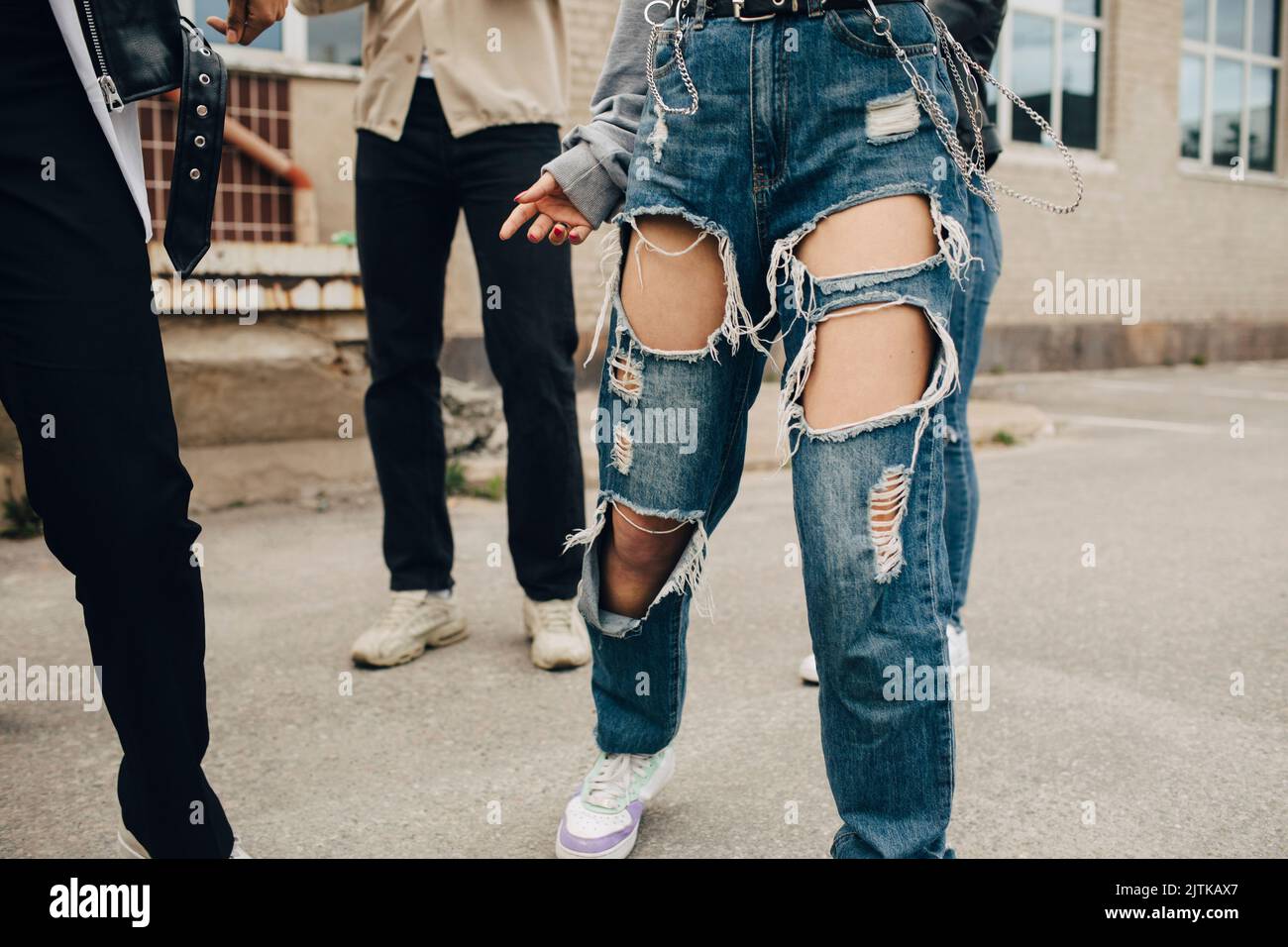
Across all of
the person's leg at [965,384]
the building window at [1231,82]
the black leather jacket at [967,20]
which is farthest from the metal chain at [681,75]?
the building window at [1231,82]

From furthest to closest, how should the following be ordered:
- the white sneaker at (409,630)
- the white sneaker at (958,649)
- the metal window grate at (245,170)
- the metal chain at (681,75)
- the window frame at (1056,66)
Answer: the window frame at (1056,66), the metal window grate at (245,170), the white sneaker at (409,630), the white sneaker at (958,649), the metal chain at (681,75)

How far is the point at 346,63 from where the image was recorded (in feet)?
22.8

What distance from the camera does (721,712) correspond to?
2.70 meters

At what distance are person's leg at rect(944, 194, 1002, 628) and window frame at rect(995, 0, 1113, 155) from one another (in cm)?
911

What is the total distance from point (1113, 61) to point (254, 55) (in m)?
8.96

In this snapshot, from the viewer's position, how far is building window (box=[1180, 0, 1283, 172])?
13.3m

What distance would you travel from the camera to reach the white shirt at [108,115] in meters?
1.56

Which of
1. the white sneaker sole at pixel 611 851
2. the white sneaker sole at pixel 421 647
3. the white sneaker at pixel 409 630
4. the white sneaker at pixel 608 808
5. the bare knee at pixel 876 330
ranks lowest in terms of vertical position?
the white sneaker sole at pixel 421 647

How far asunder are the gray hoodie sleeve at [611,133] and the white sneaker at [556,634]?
4.58 feet

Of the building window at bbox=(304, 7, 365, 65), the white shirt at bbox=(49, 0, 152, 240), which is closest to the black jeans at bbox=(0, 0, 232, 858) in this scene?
the white shirt at bbox=(49, 0, 152, 240)

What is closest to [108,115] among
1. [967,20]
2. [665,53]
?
[665,53]

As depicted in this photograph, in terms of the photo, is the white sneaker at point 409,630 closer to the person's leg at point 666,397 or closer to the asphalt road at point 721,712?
the asphalt road at point 721,712
